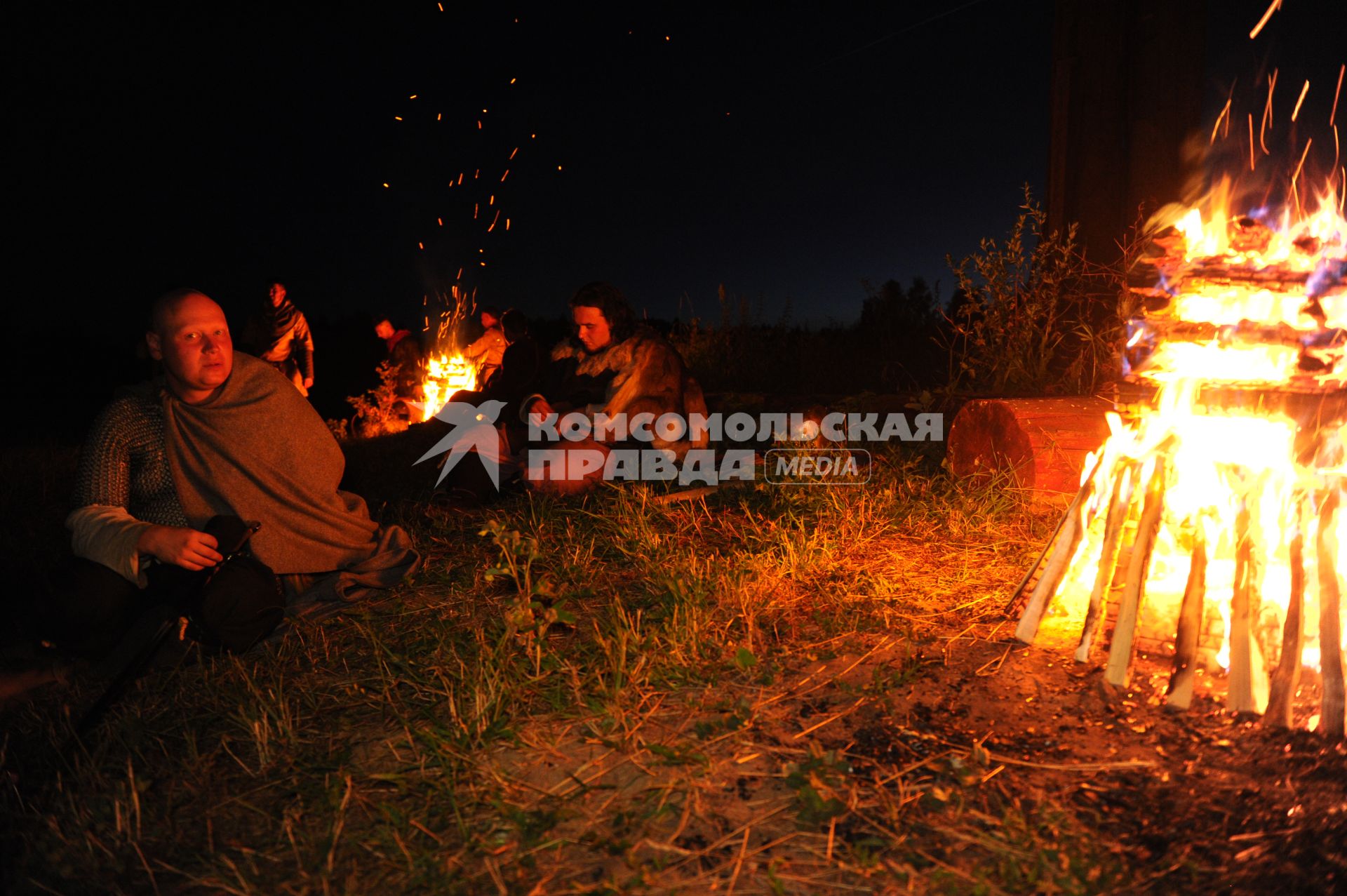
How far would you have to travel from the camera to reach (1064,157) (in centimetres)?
513

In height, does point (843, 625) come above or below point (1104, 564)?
below

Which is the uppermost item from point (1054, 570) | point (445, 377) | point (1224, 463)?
point (445, 377)

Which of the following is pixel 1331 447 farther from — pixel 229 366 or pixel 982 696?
pixel 229 366

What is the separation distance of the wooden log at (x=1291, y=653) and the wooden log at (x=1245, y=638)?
0.04 metres

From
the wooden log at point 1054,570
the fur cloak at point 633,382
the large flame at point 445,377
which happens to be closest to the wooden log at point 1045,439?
the wooden log at point 1054,570

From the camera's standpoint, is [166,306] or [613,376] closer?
[166,306]

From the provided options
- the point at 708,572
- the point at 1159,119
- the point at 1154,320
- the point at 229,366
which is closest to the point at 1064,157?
the point at 1159,119

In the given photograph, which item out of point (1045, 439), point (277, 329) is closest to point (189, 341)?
point (1045, 439)

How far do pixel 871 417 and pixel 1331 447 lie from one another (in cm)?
302

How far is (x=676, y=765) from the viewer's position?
2.01 m

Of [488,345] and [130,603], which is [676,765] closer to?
[130,603]

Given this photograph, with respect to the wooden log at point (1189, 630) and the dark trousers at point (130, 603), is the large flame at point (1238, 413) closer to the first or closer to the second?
the wooden log at point (1189, 630)

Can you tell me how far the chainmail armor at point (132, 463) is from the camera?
8.91 ft

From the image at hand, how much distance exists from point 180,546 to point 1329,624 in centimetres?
330
